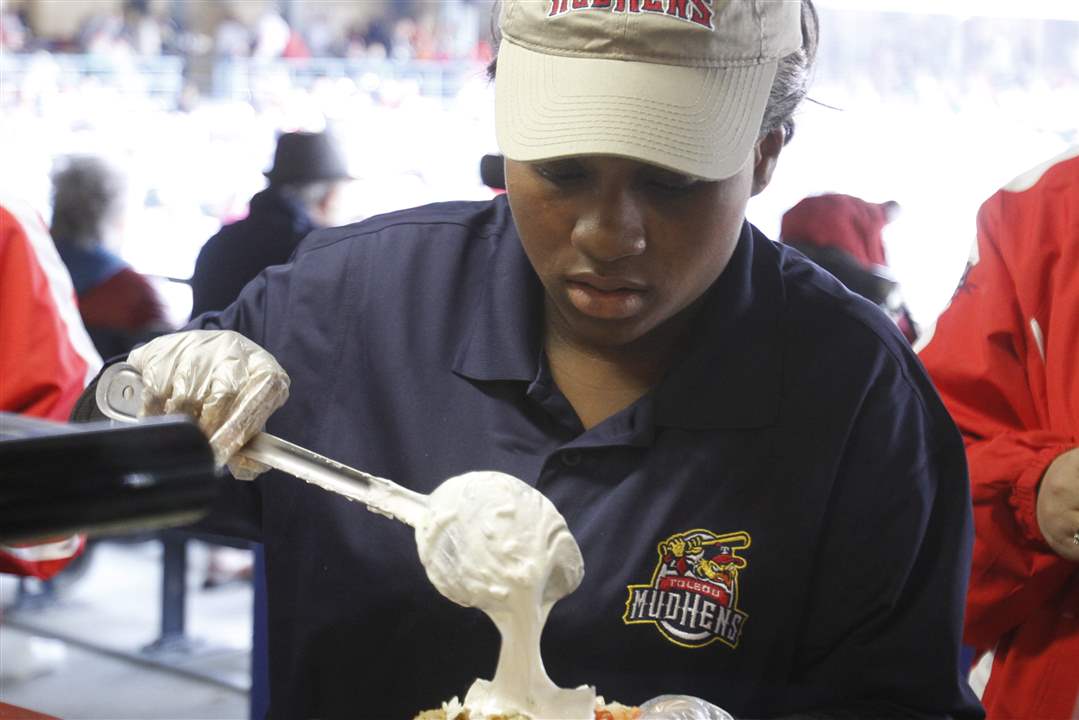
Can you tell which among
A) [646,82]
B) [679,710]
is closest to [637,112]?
[646,82]

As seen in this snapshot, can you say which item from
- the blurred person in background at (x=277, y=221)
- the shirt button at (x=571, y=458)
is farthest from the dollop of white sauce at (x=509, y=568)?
the blurred person in background at (x=277, y=221)

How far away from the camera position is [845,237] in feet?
11.0

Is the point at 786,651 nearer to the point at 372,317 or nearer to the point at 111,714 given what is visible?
the point at 372,317

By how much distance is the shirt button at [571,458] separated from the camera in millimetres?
1359

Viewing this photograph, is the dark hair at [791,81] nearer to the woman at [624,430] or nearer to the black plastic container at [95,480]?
the woman at [624,430]

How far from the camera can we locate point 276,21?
A: 32.5 ft

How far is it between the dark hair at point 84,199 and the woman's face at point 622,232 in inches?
139

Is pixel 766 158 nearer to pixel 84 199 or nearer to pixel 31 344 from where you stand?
pixel 31 344

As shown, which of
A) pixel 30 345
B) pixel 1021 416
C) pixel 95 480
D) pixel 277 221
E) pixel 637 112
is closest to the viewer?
pixel 95 480

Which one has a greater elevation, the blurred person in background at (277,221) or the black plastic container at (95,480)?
the black plastic container at (95,480)

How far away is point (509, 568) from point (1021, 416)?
2.71 feet

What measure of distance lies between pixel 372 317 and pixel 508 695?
0.47 metres

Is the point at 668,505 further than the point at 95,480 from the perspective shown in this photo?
Yes

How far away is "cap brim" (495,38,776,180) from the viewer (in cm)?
117
